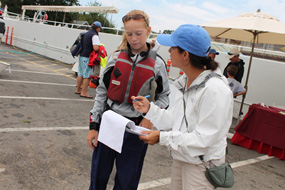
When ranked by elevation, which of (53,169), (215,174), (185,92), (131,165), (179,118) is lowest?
(53,169)

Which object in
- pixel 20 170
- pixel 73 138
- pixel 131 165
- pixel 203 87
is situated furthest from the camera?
pixel 73 138

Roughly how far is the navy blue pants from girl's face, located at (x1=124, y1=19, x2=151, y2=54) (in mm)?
734

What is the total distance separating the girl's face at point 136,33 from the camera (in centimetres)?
204

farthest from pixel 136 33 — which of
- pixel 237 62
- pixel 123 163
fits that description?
pixel 237 62

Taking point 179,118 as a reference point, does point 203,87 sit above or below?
above

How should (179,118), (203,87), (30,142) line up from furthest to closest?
(30,142), (179,118), (203,87)

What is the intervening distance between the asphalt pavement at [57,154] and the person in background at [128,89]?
3.30 feet

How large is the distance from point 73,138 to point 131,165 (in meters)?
2.47

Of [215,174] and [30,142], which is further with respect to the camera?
[30,142]

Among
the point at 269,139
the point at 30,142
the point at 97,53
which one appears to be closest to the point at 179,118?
the point at 30,142

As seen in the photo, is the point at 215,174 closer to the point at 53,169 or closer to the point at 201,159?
the point at 201,159

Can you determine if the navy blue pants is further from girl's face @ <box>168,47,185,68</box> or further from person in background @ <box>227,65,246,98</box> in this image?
person in background @ <box>227,65,246,98</box>

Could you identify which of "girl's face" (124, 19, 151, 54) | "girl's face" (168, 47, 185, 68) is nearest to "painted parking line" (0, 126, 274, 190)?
"girl's face" (124, 19, 151, 54)

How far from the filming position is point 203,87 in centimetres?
155
